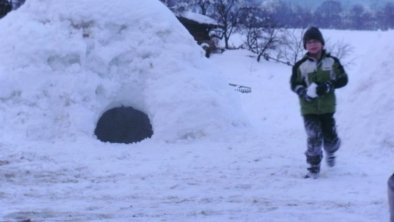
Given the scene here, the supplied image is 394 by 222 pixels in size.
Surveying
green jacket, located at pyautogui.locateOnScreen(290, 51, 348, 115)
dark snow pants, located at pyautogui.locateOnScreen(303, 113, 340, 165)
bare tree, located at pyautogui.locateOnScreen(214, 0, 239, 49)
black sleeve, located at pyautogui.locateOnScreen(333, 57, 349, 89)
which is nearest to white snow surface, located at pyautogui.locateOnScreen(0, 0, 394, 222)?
dark snow pants, located at pyautogui.locateOnScreen(303, 113, 340, 165)

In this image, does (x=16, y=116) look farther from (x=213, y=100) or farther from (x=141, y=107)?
(x=213, y=100)

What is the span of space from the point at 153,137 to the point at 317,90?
9.55 feet

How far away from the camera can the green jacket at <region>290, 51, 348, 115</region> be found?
577cm

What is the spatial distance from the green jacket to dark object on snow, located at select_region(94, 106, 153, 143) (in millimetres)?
4238

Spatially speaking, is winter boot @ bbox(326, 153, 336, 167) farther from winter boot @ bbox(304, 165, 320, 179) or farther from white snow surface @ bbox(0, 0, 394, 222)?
winter boot @ bbox(304, 165, 320, 179)

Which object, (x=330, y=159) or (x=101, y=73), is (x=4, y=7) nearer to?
(x=101, y=73)

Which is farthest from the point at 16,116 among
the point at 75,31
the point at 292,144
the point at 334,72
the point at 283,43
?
the point at 283,43

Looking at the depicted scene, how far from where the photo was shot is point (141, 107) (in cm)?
857

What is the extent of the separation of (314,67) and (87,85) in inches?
143

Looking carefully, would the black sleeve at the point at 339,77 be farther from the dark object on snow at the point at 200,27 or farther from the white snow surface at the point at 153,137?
the dark object on snow at the point at 200,27

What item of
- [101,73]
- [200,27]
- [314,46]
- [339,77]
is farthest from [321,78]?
[200,27]

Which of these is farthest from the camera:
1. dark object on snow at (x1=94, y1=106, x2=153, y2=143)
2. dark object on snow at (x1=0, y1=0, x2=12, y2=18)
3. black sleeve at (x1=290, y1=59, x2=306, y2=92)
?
→ dark object on snow at (x1=0, y1=0, x2=12, y2=18)

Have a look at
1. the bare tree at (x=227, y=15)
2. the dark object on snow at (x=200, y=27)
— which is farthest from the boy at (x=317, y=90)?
the bare tree at (x=227, y=15)

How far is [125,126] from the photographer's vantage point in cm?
984
